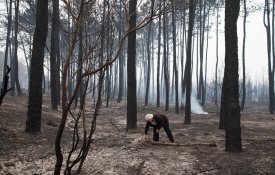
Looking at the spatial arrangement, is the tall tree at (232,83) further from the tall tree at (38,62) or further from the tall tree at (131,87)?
the tall tree at (38,62)

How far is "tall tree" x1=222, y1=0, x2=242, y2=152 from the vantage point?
9266 mm

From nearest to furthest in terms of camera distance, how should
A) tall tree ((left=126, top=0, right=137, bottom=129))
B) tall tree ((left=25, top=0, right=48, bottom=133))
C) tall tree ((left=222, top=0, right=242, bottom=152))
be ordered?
tall tree ((left=222, top=0, right=242, bottom=152)), tall tree ((left=25, top=0, right=48, bottom=133)), tall tree ((left=126, top=0, right=137, bottom=129))

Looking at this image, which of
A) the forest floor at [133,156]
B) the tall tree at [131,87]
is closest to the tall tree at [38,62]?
the forest floor at [133,156]

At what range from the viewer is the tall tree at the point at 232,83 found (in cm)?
927

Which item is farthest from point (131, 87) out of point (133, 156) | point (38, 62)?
point (133, 156)

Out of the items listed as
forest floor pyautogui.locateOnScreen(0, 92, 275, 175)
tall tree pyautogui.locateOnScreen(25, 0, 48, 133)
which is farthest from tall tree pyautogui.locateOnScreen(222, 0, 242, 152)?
tall tree pyautogui.locateOnScreen(25, 0, 48, 133)

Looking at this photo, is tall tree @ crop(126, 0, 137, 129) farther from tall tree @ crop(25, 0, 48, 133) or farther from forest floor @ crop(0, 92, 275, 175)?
tall tree @ crop(25, 0, 48, 133)

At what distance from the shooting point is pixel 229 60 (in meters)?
9.38

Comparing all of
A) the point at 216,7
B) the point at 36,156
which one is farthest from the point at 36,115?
the point at 216,7

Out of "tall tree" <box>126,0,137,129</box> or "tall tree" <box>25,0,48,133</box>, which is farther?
"tall tree" <box>126,0,137,129</box>

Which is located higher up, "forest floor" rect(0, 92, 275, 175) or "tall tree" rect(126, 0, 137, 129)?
"tall tree" rect(126, 0, 137, 129)

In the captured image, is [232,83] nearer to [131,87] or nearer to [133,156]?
[133,156]

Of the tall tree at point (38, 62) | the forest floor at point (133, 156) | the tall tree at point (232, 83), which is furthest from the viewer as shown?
the tall tree at point (38, 62)

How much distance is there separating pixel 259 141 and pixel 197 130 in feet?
11.7
